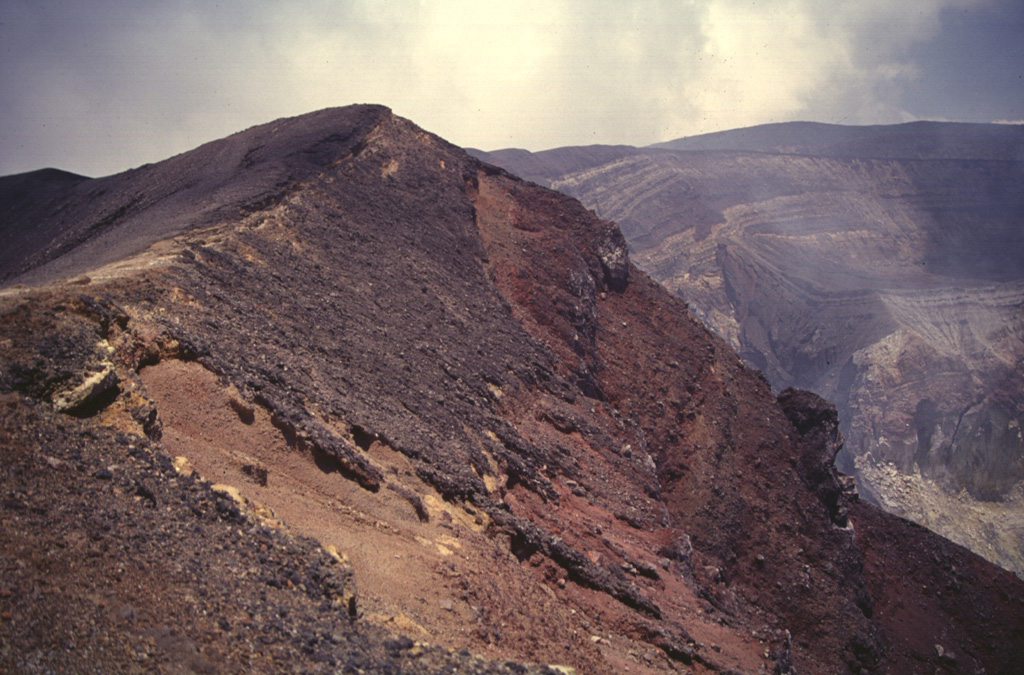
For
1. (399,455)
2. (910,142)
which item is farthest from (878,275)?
(399,455)

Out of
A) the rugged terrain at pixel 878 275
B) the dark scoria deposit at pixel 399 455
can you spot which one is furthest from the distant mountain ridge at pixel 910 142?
the dark scoria deposit at pixel 399 455

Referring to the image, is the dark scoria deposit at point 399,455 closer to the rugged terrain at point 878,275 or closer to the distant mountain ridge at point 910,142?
the rugged terrain at point 878,275

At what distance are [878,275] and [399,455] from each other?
6063cm

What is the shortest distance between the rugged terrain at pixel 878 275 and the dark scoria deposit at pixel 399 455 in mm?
25430

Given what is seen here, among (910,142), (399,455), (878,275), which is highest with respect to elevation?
(910,142)

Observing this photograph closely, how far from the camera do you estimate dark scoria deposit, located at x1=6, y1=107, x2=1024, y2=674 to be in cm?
652

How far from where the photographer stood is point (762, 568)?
18734 mm

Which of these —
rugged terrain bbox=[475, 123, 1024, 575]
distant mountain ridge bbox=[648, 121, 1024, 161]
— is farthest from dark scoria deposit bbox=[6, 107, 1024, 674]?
distant mountain ridge bbox=[648, 121, 1024, 161]

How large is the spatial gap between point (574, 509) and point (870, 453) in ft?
129

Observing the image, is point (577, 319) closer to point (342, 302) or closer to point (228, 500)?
point (342, 302)

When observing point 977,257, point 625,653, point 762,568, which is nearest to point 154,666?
point 625,653

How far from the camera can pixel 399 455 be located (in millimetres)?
11812

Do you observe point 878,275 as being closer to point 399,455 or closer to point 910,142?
point 910,142

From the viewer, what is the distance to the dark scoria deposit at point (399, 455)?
6.52 m
